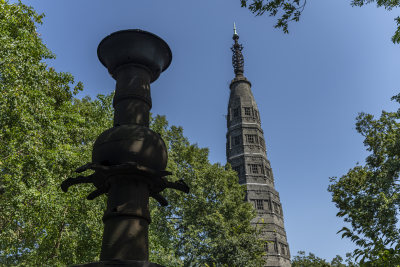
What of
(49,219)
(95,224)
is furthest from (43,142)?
(95,224)

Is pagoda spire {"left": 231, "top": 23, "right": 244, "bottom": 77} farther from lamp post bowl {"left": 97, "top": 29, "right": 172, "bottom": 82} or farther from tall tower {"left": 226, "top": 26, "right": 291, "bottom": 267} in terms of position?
lamp post bowl {"left": 97, "top": 29, "right": 172, "bottom": 82}

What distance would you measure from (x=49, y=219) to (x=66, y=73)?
314 inches

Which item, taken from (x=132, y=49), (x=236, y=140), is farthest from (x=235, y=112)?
(x=132, y=49)

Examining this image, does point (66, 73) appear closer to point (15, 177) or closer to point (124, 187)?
point (15, 177)

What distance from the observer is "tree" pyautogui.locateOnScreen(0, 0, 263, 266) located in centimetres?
1170

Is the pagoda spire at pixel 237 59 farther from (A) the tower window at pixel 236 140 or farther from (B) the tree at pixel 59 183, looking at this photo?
(B) the tree at pixel 59 183

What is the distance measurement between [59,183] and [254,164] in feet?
141

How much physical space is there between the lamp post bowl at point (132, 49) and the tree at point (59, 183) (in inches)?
360

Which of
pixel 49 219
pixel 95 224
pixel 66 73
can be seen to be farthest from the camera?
pixel 66 73

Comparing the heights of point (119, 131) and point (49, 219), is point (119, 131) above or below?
below

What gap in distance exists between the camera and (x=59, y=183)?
14742 mm

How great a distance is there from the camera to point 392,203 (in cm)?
1870

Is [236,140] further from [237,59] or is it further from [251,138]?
[237,59]

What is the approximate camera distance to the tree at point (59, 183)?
A: 1170 centimetres
